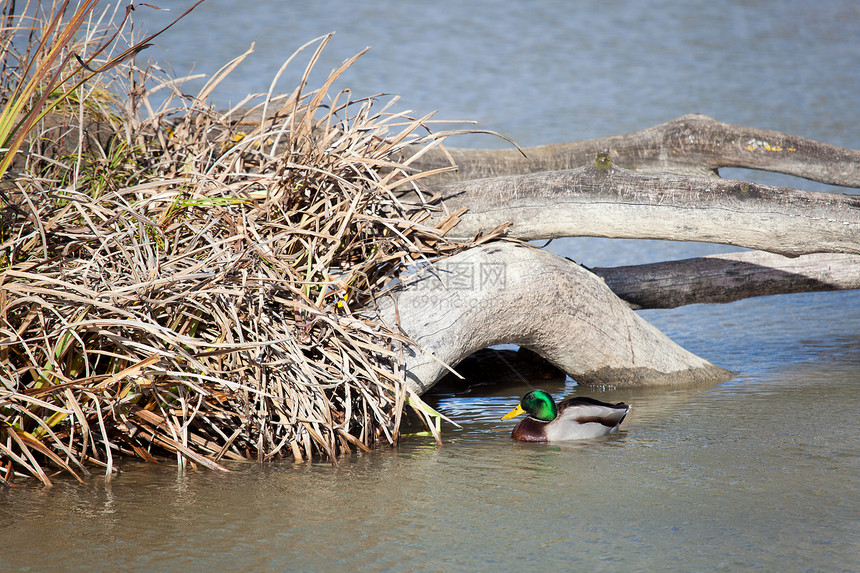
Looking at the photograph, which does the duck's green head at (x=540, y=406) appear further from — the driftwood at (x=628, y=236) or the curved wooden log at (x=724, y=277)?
the curved wooden log at (x=724, y=277)

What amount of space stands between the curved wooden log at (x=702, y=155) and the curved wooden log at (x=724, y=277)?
0.58m

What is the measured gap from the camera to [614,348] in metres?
5.00

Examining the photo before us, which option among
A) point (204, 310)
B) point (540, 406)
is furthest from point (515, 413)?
point (204, 310)

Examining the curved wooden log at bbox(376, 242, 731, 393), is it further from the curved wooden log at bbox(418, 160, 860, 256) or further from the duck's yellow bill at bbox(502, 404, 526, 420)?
the duck's yellow bill at bbox(502, 404, 526, 420)

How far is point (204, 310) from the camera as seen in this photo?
3.59m

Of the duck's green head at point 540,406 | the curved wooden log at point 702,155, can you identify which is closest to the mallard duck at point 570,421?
the duck's green head at point 540,406

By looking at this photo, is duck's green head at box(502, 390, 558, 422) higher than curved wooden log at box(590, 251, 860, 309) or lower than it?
lower

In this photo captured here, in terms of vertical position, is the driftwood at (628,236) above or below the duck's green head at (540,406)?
above

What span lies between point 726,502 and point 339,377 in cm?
170

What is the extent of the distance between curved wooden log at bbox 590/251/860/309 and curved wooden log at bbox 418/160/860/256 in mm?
803

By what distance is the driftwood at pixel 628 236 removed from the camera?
14.4 ft

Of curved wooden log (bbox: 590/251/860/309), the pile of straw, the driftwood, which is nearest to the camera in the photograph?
the pile of straw

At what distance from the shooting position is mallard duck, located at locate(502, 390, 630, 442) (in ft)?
13.5

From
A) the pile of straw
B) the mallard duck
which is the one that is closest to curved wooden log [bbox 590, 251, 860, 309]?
the mallard duck
